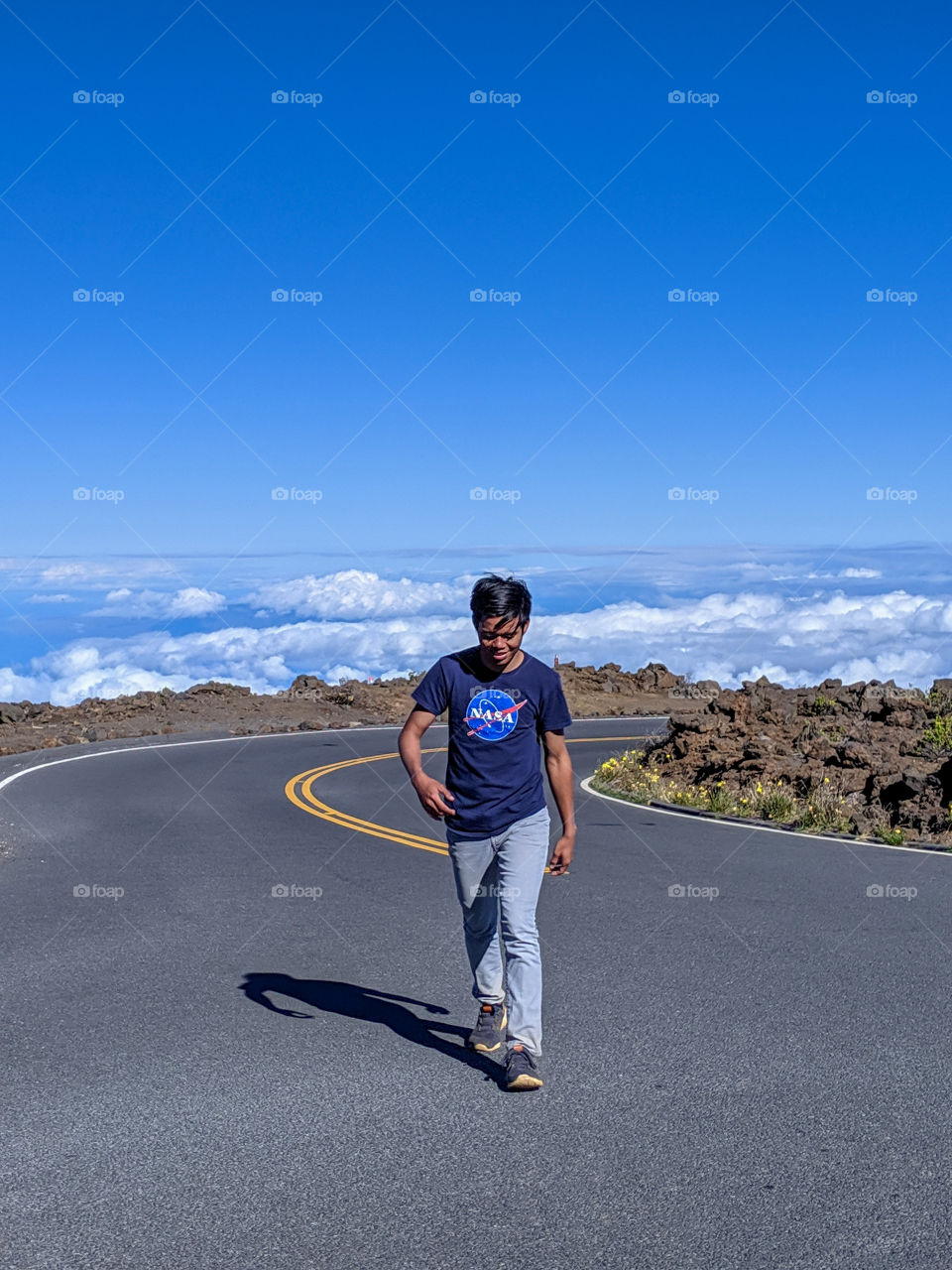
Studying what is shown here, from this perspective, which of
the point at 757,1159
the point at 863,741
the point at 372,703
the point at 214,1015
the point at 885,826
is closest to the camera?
the point at 757,1159

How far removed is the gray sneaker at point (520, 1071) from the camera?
227 inches

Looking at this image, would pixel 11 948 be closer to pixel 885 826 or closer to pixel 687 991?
pixel 687 991

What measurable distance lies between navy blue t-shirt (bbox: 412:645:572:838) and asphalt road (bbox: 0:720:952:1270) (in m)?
1.25

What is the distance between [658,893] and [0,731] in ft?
94.5

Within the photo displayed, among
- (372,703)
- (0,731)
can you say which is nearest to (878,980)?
(0,731)

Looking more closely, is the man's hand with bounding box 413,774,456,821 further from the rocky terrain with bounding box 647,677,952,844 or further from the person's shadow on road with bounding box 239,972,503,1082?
the rocky terrain with bounding box 647,677,952,844

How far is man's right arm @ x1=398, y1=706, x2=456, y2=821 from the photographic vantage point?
20.0 feet

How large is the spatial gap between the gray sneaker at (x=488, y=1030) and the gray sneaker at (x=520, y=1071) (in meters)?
0.42

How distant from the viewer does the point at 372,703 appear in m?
42.3

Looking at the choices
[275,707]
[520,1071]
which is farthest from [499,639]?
[275,707]
